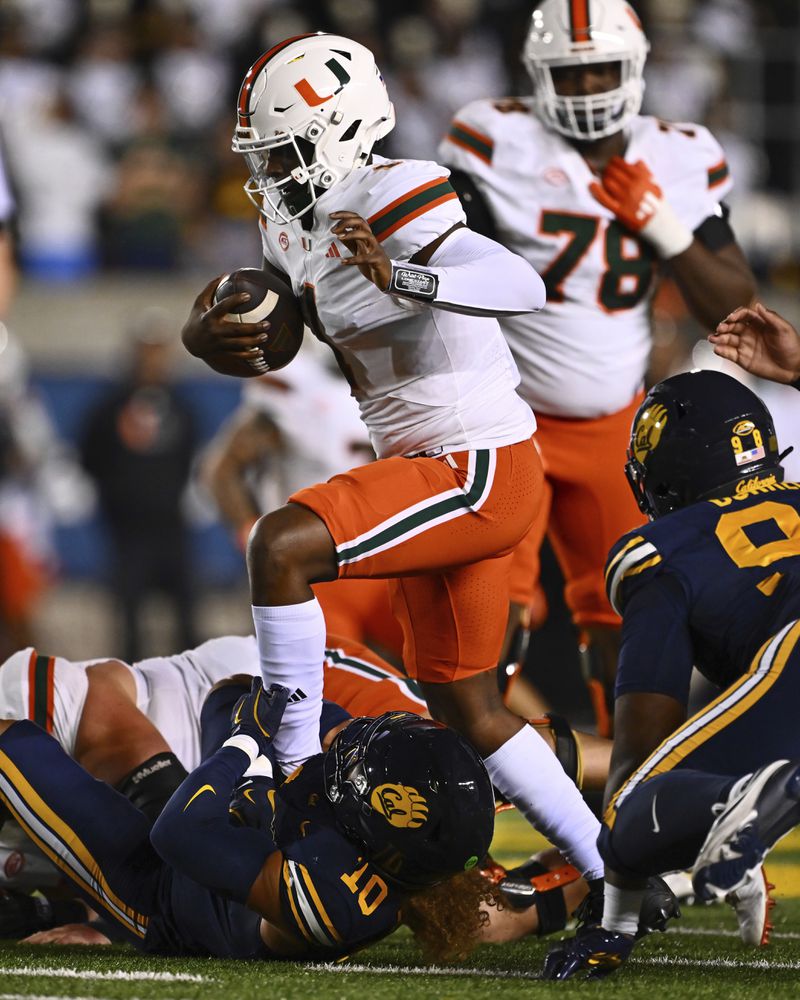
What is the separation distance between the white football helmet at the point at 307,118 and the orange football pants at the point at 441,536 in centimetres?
61

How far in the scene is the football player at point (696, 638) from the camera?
258 centimetres

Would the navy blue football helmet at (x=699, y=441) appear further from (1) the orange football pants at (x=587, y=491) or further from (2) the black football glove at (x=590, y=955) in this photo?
(1) the orange football pants at (x=587, y=491)

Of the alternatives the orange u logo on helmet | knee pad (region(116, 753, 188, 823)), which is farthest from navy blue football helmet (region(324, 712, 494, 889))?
the orange u logo on helmet

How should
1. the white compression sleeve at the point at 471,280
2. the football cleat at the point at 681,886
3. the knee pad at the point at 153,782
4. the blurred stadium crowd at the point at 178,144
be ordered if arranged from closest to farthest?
the white compression sleeve at the point at 471,280 < the knee pad at the point at 153,782 < the football cleat at the point at 681,886 < the blurred stadium crowd at the point at 178,144

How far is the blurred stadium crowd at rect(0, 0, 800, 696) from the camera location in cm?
979

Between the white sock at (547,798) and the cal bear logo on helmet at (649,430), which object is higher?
the cal bear logo on helmet at (649,430)

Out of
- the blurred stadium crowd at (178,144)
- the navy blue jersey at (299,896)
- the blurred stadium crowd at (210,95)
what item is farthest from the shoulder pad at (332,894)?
the blurred stadium crowd at (210,95)

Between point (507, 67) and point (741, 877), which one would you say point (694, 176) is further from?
point (507, 67)

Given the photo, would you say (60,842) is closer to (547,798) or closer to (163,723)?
(163,723)

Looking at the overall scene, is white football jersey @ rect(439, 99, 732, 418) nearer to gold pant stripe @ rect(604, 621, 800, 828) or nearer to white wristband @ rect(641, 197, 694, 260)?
white wristband @ rect(641, 197, 694, 260)

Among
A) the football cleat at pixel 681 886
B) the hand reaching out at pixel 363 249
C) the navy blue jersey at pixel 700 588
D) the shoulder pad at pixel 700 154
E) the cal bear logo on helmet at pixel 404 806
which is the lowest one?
the football cleat at pixel 681 886

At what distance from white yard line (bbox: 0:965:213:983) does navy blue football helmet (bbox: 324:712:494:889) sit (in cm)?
37

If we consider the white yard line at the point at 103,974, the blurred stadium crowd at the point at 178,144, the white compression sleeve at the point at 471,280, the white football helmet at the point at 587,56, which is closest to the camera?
the white yard line at the point at 103,974

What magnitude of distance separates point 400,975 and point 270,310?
1.40 m
